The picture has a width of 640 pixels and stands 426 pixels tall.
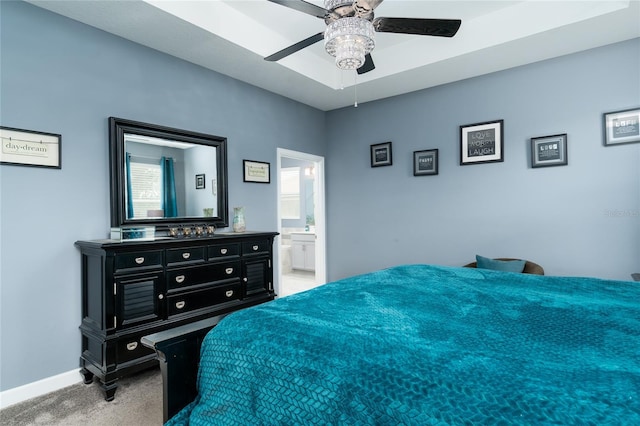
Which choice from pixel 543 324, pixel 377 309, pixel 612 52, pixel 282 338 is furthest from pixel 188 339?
pixel 612 52

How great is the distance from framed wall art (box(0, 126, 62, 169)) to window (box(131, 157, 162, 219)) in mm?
545

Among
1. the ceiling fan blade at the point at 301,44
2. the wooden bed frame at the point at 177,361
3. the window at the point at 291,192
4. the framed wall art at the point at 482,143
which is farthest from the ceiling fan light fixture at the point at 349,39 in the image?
the window at the point at 291,192

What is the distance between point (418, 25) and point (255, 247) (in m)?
2.38

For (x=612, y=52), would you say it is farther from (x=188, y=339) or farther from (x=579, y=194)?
(x=188, y=339)

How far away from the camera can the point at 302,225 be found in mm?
7426

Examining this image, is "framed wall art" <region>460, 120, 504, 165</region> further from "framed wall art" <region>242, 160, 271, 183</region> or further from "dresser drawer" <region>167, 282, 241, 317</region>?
"dresser drawer" <region>167, 282, 241, 317</region>

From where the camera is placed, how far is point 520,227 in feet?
11.8

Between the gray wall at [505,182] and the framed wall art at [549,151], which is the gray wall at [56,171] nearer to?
the gray wall at [505,182]

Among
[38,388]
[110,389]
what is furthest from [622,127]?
[38,388]

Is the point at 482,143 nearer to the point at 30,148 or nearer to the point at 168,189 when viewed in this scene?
the point at 168,189

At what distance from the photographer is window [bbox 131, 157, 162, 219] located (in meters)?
2.95

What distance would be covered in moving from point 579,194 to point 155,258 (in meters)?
3.88

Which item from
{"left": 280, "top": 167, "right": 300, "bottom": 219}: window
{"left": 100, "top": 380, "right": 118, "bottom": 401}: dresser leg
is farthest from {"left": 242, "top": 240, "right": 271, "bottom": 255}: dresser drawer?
{"left": 280, "top": 167, "right": 300, "bottom": 219}: window

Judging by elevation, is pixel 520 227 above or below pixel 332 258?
above
